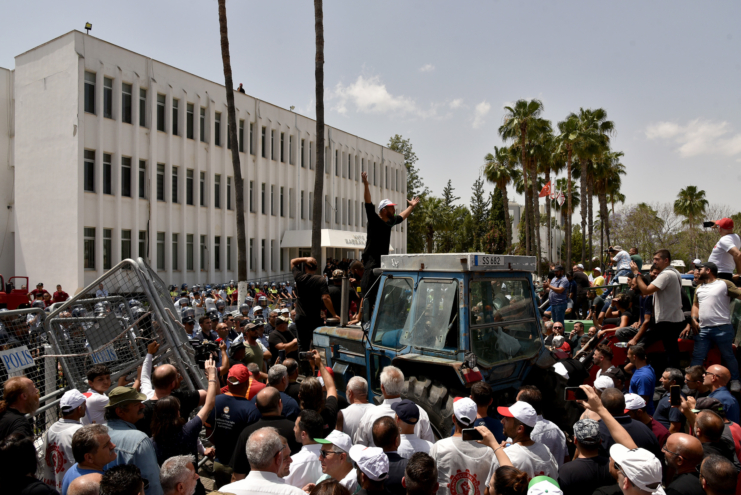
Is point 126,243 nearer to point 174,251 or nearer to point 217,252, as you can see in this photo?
point 174,251

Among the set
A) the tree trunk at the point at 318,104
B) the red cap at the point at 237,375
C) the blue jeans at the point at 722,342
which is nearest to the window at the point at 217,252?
the tree trunk at the point at 318,104

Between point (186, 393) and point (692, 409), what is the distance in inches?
174

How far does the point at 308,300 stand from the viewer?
25.9ft

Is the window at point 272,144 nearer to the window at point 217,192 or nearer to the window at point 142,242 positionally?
the window at point 217,192

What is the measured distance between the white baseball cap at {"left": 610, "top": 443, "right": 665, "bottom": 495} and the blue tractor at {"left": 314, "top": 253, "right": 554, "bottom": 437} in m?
1.96

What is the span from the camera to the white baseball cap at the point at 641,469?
2883mm

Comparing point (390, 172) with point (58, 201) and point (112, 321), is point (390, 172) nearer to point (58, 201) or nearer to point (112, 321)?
point (58, 201)

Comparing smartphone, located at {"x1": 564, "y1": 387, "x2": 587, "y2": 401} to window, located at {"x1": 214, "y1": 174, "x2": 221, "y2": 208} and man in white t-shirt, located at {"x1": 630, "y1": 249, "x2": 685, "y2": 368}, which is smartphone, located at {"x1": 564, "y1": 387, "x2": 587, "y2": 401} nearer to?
man in white t-shirt, located at {"x1": 630, "y1": 249, "x2": 685, "y2": 368}

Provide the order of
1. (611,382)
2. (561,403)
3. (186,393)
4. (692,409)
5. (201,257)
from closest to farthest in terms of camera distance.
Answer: (692,409)
(186,393)
(611,382)
(561,403)
(201,257)

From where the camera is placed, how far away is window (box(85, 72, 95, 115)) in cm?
2259

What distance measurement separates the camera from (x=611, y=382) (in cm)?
522

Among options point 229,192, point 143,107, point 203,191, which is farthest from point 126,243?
point 229,192

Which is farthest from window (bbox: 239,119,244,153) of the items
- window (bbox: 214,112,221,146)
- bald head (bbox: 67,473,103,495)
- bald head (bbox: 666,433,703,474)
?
bald head (bbox: 666,433,703,474)

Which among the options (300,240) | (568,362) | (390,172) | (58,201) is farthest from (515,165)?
(568,362)
